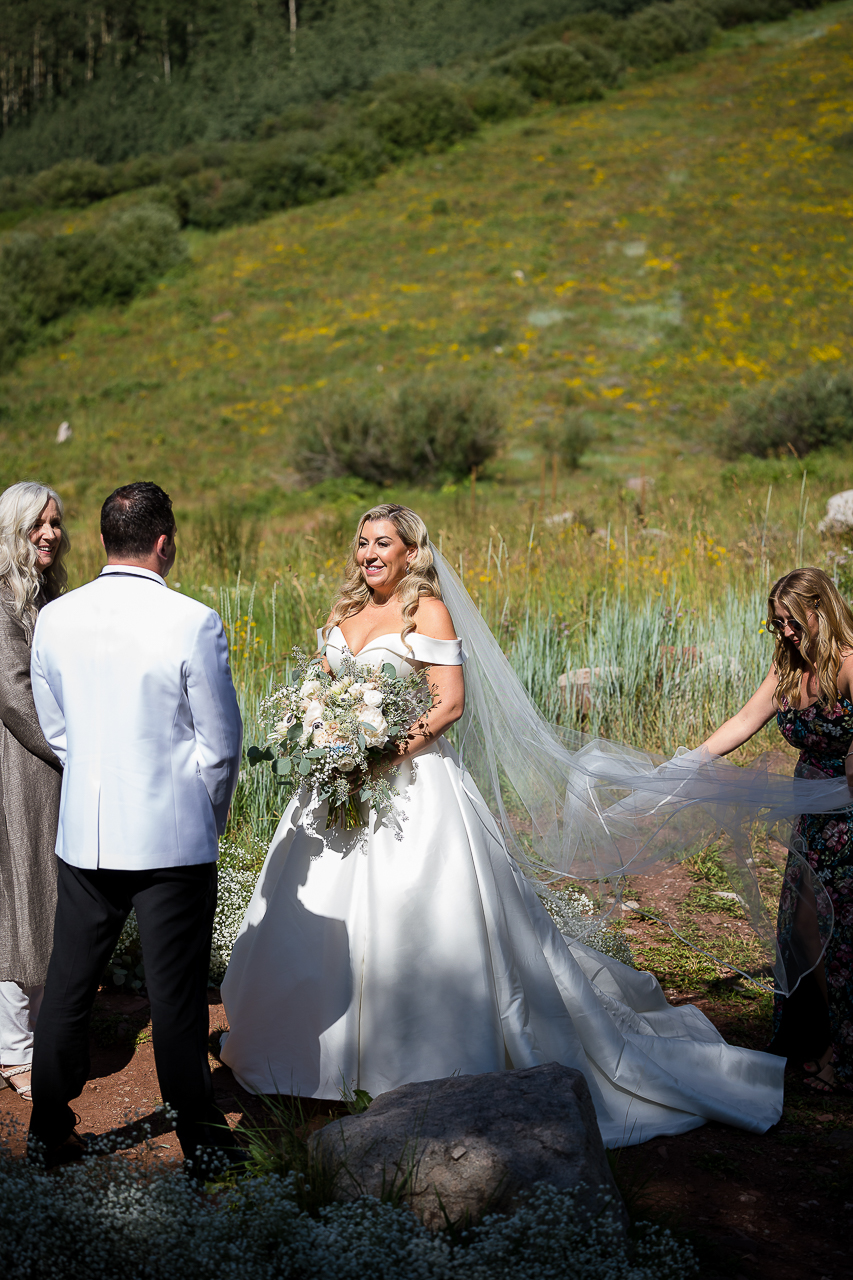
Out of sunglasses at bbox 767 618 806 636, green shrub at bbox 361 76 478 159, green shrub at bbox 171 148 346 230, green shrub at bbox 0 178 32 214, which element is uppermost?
green shrub at bbox 361 76 478 159

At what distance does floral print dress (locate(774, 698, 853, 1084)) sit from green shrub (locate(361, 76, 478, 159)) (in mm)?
39528

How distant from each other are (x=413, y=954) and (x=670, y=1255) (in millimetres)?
1182

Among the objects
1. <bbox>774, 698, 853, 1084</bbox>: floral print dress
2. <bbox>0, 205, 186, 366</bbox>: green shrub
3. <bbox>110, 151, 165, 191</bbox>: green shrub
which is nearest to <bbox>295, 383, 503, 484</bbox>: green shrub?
<bbox>774, 698, 853, 1084</bbox>: floral print dress

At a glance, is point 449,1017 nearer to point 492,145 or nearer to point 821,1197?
point 821,1197

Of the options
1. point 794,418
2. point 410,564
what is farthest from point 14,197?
point 410,564

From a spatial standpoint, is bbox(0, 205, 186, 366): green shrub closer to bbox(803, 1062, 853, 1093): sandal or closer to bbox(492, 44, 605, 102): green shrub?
bbox(492, 44, 605, 102): green shrub

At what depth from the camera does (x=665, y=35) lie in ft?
137

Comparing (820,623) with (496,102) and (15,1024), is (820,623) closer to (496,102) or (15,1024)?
(15,1024)

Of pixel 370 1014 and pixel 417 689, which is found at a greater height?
pixel 417 689

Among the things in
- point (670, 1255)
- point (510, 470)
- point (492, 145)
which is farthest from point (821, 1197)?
point (492, 145)

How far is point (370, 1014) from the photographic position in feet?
10.3

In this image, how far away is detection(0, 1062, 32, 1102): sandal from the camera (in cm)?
328

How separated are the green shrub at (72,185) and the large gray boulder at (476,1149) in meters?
44.0

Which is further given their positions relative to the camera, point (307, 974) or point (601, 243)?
point (601, 243)
